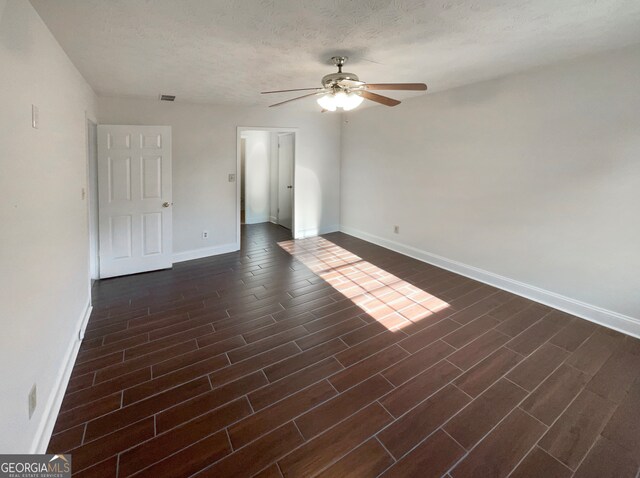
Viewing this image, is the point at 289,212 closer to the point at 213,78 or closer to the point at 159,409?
the point at 213,78

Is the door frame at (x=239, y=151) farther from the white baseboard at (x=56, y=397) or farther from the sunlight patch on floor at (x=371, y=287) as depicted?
the white baseboard at (x=56, y=397)

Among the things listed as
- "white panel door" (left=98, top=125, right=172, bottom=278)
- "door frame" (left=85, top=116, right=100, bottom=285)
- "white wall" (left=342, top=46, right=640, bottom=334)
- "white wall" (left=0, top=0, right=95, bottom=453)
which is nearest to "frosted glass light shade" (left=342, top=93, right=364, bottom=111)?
"white wall" (left=342, top=46, right=640, bottom=334)

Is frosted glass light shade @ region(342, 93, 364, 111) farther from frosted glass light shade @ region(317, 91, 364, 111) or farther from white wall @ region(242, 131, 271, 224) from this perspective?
white wall @ region(242, 131, 271, 224)

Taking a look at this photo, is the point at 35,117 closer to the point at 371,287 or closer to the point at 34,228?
the point at 34,228

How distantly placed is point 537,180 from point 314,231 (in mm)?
3893

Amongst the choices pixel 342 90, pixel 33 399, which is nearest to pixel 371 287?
pixel 342 90

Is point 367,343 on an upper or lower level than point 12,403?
lower

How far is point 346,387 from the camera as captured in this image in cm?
218

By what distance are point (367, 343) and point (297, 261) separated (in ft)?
7.69

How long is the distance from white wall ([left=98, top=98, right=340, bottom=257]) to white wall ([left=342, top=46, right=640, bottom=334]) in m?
1.79

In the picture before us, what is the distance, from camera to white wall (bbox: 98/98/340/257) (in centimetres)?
439

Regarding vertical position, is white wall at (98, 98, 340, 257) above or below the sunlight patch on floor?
above

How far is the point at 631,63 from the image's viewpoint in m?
2.69

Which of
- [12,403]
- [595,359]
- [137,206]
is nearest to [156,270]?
[137,206]
